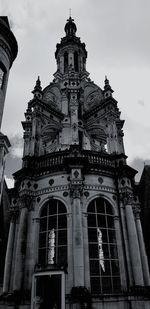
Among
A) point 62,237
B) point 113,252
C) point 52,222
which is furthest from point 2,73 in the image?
point 113,252

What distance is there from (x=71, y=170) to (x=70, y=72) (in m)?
17.1

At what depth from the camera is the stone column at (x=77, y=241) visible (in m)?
15.5

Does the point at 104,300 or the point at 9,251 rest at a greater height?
the point at 9,251

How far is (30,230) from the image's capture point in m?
18.6

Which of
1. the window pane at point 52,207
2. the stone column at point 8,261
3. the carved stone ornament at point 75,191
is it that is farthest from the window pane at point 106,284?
the stone column at point 8,261

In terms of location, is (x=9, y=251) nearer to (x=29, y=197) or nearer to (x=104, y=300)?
(x=29, y=197)

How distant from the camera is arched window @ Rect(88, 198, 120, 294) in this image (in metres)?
17.0

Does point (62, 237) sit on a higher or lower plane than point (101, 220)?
lower

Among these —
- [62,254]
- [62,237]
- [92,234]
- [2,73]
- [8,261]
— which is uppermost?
[2,73]

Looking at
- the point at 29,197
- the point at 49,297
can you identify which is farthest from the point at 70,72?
the point at 49,297

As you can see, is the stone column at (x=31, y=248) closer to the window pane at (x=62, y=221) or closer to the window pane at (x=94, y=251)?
the window pane at (x=62, y=221)

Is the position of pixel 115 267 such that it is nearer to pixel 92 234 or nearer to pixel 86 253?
pixel 86 253

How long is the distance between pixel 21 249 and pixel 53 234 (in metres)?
2.48

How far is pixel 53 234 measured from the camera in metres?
18.7
